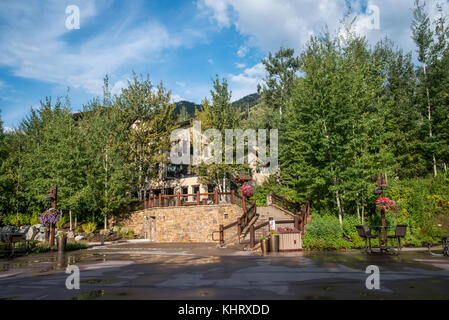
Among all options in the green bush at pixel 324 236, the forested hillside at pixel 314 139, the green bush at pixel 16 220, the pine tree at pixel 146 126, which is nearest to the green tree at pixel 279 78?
the forested hillside at pixel 314 139

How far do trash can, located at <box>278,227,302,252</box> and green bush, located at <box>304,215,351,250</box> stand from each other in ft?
2.26

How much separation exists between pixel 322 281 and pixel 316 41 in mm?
19728

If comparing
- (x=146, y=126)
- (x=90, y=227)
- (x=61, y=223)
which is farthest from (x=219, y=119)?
(x=61, y=223)

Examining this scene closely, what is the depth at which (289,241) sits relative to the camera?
1547cm

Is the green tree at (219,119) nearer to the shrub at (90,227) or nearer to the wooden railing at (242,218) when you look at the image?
the wooden railing at (242,218)

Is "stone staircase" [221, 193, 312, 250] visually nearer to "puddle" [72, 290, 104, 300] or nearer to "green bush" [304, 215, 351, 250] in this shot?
"green bush" [304, 215, 351, 250]

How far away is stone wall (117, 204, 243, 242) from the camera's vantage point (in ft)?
82.2

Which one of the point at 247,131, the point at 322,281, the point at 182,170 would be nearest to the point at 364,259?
the point at 322,281

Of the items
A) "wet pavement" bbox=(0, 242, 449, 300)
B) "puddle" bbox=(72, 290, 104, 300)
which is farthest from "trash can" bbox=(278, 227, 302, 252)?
"puddle" bbox=(72, 290, 104, 300)

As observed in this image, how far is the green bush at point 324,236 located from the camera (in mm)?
15773

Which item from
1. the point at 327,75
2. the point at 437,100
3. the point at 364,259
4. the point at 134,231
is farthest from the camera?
the point at 134,231

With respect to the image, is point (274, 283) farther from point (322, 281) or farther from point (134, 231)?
point (134, 231)

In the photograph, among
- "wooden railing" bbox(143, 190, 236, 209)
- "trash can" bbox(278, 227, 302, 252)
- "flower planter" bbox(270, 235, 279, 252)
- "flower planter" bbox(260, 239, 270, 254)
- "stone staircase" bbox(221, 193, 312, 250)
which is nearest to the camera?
"flower planter" bbox(260, 239, 270, 254)

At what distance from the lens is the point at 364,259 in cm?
1170
